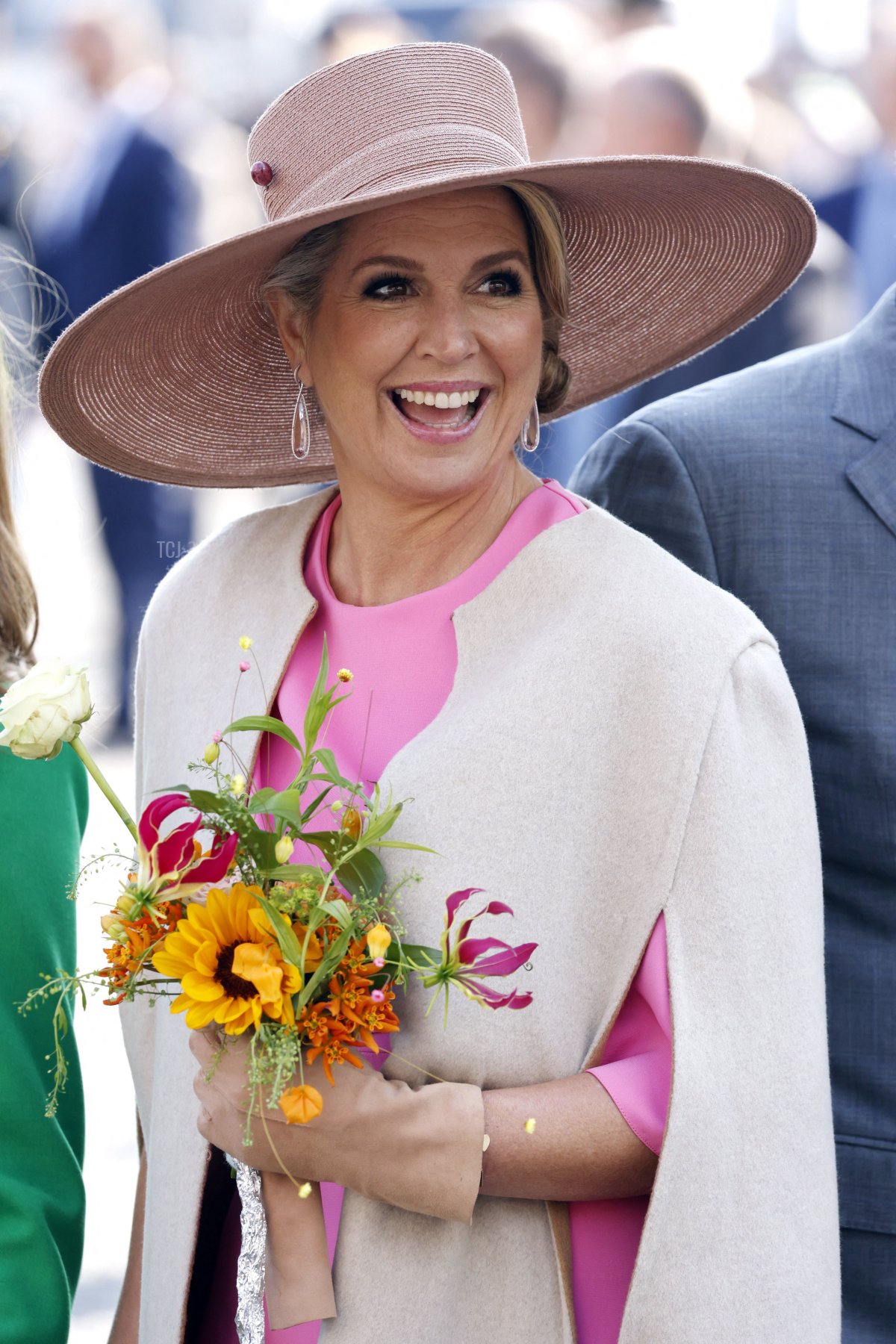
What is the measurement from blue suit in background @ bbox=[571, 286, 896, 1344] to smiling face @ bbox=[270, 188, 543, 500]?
33cm

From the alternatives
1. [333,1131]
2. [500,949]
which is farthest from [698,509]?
[333,1131]

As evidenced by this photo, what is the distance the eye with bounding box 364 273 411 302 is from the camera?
78.5 inches

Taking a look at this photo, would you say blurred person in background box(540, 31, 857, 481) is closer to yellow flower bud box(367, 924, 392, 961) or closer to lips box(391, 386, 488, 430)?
lips box(391, 386, 488, 430)

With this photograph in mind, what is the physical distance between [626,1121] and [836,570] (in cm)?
79

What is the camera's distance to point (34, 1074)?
78.8 inches

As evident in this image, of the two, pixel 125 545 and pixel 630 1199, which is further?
pixel 125 545

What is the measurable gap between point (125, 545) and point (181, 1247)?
16.3 ft

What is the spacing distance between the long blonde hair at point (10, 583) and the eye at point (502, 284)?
62 centimetres

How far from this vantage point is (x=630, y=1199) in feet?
6.13

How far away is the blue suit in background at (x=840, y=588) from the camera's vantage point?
216 centimetres

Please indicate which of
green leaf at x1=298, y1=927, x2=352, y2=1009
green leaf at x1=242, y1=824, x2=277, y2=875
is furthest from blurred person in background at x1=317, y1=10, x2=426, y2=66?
green leaf at x1=298, y1=927, x2=352, y2=1009

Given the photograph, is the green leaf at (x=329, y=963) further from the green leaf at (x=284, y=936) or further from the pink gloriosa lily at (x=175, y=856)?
the pink gloriosa lily at (x=175, y=856)

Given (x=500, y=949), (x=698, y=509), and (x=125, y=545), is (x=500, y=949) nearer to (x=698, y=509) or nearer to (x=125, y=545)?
(x=698, y=509)

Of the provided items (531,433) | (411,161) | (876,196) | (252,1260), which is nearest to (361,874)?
(252,1260)
